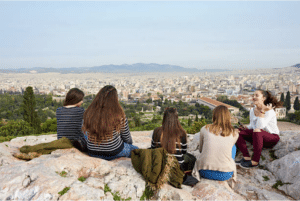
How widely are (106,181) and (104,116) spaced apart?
2.15 ft

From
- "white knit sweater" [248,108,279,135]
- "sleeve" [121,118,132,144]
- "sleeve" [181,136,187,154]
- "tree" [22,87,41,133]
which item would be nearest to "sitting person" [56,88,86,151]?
"sleeve" [121,118,132,144]

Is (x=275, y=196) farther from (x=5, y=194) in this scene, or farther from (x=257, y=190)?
(x=5, y=194)

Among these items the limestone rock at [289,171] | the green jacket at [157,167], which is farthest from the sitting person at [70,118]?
the limestone rock at [289,171]

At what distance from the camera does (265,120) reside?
298 cm

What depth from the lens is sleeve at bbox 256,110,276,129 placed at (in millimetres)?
2955

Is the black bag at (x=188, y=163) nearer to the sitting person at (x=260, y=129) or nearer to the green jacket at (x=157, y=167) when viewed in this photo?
the green jacket at (x=157, y=167)

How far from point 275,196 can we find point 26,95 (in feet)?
43.0

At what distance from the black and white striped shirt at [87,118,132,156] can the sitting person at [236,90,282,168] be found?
71.9 inches

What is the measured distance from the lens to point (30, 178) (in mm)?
1778

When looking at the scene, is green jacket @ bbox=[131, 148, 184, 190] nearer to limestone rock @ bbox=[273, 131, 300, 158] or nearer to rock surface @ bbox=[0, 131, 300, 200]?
rock surface @ bbox=[0, 131, 300, 200]

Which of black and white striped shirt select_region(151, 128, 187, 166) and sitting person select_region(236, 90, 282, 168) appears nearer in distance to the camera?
black and white striped shirt select_region(151, 128, 187, 166)

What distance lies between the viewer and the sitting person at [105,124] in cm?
219

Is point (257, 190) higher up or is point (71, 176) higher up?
point (71, 176)

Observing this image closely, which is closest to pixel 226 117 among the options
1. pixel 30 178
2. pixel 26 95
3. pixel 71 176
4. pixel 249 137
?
pixel 249 137
